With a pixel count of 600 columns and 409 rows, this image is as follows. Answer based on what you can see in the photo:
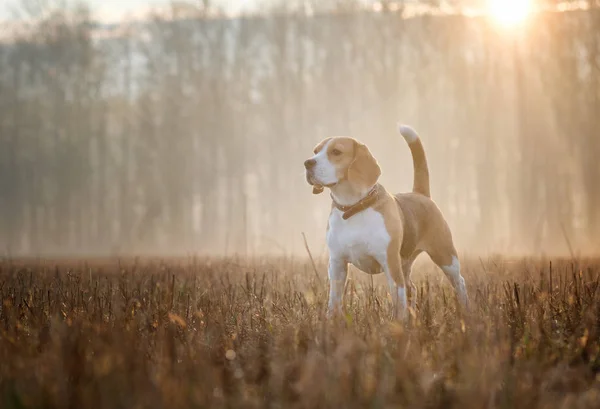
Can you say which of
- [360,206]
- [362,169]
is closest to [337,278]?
[360,206]

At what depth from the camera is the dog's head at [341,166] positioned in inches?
245

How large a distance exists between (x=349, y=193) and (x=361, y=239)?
1.47 feet

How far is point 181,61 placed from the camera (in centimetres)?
2984

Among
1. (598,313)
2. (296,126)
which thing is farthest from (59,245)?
(598,313)

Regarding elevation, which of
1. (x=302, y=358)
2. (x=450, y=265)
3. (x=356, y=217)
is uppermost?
(x=356, y=217)

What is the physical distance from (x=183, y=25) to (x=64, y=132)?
27.8ft

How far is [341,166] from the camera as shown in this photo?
6.36 meters

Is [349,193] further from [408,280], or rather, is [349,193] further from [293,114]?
[293,114]

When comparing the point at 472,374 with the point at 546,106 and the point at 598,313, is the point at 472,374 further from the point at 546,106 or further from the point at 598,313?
the point at 546,106

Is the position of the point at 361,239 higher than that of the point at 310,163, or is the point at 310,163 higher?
the point at 310,163

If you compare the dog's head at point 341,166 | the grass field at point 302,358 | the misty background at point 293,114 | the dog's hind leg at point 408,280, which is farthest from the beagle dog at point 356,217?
the misty background at point 293,114

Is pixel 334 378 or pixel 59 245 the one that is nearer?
pixel 334 378

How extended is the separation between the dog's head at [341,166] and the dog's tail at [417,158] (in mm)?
1513

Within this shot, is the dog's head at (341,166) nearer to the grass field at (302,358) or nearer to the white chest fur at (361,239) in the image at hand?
the white chest fur at (361,239)
